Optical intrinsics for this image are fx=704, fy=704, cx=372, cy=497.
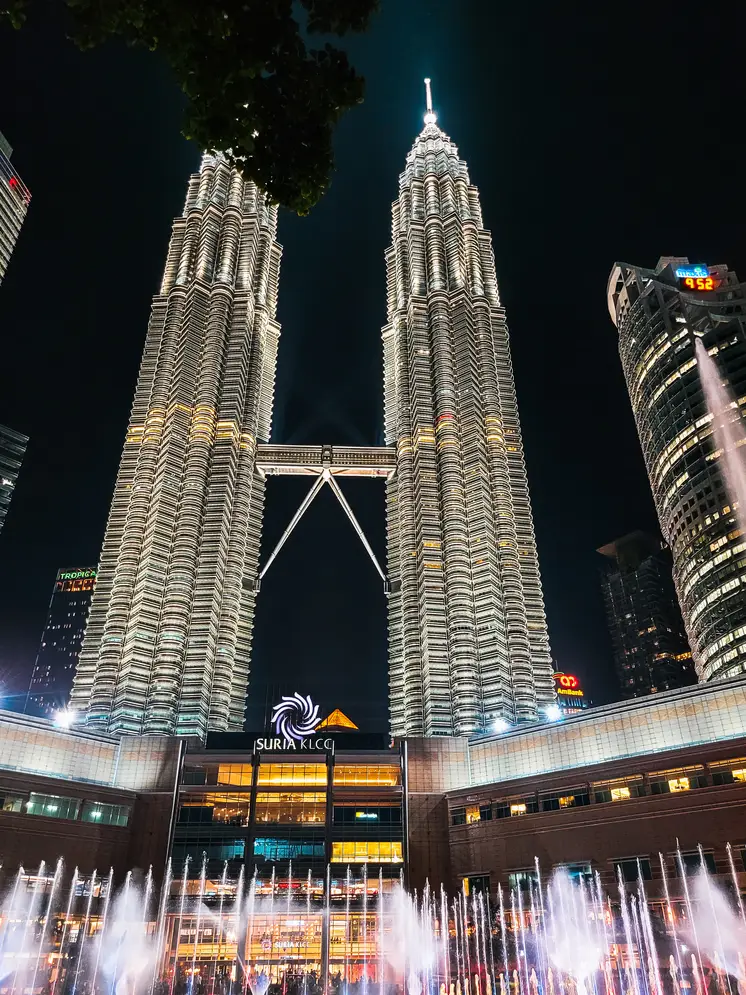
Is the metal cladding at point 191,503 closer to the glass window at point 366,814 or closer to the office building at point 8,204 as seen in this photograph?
the glass window at point 366,814

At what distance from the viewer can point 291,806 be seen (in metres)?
94.9

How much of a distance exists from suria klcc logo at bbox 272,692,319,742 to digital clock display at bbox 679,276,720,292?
137 m

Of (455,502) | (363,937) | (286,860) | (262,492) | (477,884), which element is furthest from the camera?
(262,492)

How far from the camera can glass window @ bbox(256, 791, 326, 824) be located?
9394 cm

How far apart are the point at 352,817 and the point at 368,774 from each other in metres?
6.15

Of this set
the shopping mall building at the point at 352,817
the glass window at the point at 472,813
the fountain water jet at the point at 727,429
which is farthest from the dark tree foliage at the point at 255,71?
the fountain water jet at the point at 727,429

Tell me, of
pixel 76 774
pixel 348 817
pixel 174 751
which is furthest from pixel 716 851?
pixel 76 774

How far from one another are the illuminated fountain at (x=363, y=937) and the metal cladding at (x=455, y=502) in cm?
2994

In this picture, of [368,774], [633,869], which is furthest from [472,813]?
[633,869]

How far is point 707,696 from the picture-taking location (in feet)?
240

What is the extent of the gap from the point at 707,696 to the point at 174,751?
68045mm

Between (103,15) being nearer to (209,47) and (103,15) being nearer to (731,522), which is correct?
(209,47)

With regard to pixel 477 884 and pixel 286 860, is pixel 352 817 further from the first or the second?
pixel 477 884

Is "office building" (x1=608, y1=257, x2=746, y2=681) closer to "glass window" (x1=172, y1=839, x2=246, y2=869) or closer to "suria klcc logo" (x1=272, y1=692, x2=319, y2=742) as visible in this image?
"suria klcc logo" (x1=272, y1=692, x2=319, y2=742)
